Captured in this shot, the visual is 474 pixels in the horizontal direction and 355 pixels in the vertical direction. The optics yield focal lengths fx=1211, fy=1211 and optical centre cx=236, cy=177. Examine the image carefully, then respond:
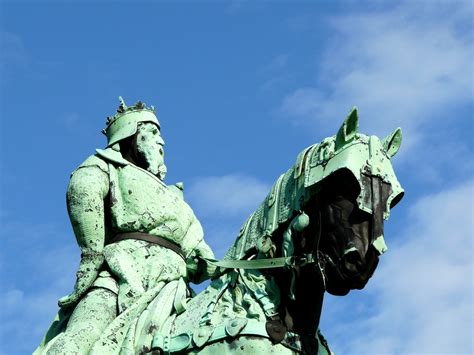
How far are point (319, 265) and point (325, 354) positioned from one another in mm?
863

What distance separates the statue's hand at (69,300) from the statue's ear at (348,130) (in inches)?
115

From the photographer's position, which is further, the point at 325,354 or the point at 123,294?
the point at 123,294

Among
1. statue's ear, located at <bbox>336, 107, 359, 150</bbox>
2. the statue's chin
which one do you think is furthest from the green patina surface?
the statue's chin

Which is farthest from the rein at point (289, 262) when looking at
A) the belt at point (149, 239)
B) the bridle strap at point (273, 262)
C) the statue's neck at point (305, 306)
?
the belt at point (149, 239)

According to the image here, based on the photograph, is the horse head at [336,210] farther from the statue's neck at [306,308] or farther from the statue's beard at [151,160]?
the statue's beard at [151,160]

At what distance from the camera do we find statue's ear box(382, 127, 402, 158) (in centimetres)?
1037

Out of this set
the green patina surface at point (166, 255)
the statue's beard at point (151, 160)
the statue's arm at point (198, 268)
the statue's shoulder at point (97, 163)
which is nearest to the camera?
the green patina surface at point (166, 255)

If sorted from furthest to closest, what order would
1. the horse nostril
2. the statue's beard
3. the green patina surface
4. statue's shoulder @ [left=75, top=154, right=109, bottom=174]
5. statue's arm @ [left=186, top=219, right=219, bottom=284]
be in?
the statue's beard
statue's shoulder @ [left=75, top=154, right=109, bottom=174]
statue's arm @ [left=186, top=219, right=219, bottom=284]
the green patina surface
the horse nostril

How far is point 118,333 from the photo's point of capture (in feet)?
33.9

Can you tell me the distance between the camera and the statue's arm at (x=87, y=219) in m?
11.2

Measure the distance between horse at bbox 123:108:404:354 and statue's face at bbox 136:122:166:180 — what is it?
94.2 inches

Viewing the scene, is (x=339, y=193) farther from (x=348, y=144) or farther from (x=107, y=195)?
(x=107, y=195)

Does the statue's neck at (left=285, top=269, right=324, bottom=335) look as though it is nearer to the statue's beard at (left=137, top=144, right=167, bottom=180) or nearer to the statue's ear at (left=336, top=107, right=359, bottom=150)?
the statue's ear at (left=336, top=107, right=359, bottom=150)

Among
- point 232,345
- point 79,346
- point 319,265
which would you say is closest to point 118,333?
point 79,346
